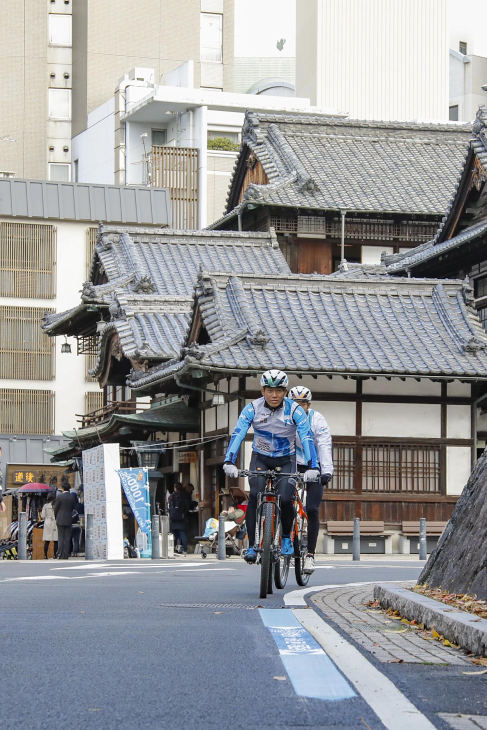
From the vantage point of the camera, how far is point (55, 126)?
2950 inches

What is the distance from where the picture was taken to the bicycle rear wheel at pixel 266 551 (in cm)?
1001

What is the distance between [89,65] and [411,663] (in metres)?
69.9

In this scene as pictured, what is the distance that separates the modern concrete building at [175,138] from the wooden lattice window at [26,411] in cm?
1471

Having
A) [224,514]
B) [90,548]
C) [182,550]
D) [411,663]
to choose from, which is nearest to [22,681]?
[411,663]

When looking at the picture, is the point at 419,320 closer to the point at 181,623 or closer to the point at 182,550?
the point at 182,550

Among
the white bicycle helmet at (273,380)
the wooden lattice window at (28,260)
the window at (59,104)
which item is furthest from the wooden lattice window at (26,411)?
the white bicycle helmet at (273,380)

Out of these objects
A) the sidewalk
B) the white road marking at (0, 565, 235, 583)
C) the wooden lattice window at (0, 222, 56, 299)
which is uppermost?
the wooden lattice window at (0, 222, 56, 299)

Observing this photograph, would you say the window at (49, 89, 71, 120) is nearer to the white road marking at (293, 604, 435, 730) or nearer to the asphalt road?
the asphalt road

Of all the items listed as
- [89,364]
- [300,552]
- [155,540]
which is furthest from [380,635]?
[89,364]

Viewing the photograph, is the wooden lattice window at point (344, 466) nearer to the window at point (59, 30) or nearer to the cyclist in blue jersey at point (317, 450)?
the cyclist in blue jersey at point (317, 450)

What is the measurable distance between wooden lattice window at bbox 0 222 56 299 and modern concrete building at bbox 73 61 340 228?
454 inches

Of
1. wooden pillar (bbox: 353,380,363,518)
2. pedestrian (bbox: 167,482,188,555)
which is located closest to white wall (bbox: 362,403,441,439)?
wooden pillar (bbox: 353,380,363,518)

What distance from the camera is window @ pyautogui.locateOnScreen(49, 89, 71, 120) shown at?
246ft

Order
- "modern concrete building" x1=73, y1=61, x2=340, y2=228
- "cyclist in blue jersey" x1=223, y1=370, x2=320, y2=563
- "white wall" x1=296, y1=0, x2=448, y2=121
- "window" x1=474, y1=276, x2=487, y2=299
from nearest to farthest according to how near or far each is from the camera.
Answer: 1. "cyclist in blue jersey" x1=223, y1=370, x2=320, y2=563
2. "window" x1=474, y1=276, x2=487, y2=299
3. "modern concrete building" x1=73, y1=61, x2=340, y2=228
4. "white wall" x1=296, y1=0, x2=448, y2=121
